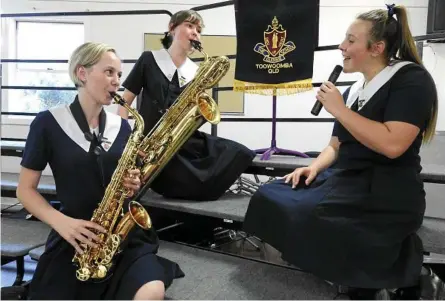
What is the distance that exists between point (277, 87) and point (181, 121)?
1.01m

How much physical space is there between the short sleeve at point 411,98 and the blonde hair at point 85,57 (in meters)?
1.20

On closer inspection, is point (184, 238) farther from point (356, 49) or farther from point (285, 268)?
point (356, 49)

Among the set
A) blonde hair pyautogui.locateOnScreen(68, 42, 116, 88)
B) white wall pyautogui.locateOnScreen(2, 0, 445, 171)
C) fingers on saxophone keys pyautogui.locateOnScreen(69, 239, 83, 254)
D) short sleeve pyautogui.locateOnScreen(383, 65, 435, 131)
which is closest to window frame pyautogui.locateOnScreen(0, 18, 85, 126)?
white wall pyautogui.locateOnScreen(2, 0, 445, 171)

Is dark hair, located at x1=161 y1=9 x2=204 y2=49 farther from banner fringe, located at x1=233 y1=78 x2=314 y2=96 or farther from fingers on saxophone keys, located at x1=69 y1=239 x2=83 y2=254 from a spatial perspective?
fingers on saxophone keys, located at x1=69 y1=239 x2=83 y2=254

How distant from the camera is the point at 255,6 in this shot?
3.02 metres

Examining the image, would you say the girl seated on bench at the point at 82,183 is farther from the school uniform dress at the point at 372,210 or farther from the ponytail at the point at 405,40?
the ponytail at the point at 405,40

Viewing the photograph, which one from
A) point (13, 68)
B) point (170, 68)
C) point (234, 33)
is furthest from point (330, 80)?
point (13, 68)

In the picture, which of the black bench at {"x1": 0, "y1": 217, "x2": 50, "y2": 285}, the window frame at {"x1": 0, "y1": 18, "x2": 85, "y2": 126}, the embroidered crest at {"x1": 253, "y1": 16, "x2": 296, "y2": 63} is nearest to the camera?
the black bench at {"x1": 0, "y1": 217, "x2": 50, "y2": 285}

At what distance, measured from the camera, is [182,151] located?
260 centimetres

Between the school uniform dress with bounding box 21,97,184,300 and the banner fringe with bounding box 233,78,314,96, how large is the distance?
1.46 meters

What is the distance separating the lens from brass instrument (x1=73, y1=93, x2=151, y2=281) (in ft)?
5.48

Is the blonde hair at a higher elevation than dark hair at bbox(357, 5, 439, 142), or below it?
below

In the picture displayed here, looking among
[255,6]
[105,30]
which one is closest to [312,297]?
[255,6]

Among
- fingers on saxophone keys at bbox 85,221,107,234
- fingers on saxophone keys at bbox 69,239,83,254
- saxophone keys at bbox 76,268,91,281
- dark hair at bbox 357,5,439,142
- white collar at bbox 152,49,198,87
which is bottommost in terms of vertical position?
saxophone keys at bbox 76,268,91,281
